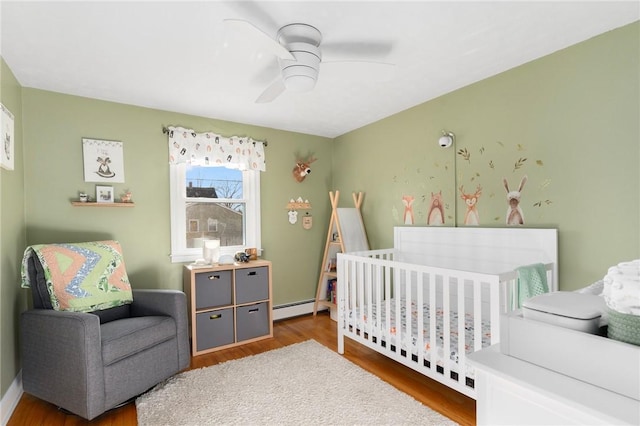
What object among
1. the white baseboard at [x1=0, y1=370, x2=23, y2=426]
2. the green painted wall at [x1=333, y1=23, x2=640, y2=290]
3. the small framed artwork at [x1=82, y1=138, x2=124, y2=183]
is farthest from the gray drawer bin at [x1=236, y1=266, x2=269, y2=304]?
the green painted wall at [x1=333, y1=23, x2=640, y2=290]

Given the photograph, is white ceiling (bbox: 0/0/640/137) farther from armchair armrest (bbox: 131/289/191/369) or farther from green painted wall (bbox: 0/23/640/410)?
armchair armrest (bbox: 131/289/191/369)

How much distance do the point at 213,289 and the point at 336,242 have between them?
4.69 ft

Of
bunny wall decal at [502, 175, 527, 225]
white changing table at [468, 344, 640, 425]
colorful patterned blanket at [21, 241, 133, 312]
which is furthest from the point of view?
bunny wall decal at [502, 175, 527, 225]

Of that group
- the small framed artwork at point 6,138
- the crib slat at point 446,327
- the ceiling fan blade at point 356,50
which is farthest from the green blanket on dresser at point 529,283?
the small framed artwork at point 6,138

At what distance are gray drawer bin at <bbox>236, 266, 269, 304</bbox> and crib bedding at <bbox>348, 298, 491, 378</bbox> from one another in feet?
3.13

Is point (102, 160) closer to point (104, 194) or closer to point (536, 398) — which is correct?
point (104, 194)

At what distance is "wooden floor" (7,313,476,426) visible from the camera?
1.98 m

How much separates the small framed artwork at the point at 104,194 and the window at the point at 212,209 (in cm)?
Result: 52

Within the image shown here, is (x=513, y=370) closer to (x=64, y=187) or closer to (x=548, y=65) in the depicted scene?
(x=548, y=65)

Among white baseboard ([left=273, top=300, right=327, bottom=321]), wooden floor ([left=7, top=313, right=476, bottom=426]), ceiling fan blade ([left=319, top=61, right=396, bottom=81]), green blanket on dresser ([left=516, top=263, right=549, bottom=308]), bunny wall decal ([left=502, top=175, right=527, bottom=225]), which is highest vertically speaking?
ceiling fan blade ([left=319, top=61, right=396, bottom=81])

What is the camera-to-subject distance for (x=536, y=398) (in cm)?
68

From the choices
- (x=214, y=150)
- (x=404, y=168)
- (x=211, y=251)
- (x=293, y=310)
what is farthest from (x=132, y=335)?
(x=404, y=168)

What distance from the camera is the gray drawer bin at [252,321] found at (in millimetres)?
3171

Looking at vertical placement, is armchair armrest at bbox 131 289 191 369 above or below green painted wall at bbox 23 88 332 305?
below
